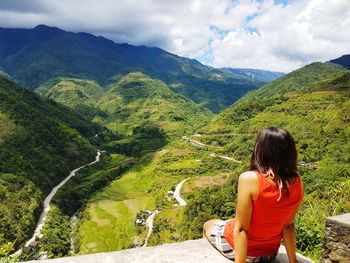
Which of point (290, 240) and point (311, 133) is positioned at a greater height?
point (290, 240)

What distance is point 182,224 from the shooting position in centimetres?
6175

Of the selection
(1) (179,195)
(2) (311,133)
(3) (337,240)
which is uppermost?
(3) (337,240)

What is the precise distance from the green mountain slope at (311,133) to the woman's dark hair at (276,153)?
199 inches

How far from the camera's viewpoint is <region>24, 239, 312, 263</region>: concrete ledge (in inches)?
254

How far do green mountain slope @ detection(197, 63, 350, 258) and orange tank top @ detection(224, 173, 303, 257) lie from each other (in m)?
4.18

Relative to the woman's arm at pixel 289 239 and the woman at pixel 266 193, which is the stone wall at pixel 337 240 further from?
the woman at pixel 266 193

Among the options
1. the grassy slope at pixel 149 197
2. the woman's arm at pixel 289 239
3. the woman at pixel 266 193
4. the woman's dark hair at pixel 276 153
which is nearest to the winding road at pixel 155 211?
Result: the grassy slope at pixel 149 197

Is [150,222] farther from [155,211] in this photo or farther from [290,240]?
[290,240]

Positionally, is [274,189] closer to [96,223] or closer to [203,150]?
[96,223]

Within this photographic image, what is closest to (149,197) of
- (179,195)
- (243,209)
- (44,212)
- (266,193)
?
(179,195)

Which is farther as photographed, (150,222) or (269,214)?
(150,222)

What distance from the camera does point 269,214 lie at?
213 inches

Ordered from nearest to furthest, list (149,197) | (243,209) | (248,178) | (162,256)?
(248,178) → (243,209) → (162,256) → (149,197)

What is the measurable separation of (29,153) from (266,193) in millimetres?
113901
